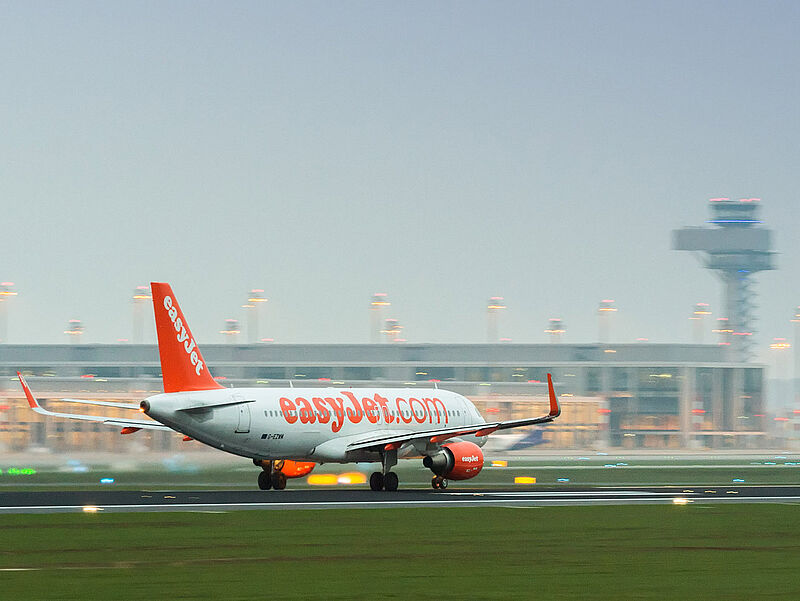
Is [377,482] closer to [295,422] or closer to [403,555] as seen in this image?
[295,422]

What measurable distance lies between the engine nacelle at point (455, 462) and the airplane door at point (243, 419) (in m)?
6.30

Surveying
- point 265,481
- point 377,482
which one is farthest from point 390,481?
point 265,481

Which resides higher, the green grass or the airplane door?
the airplane door

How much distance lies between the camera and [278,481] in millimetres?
49219

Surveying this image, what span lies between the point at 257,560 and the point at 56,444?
62.8m

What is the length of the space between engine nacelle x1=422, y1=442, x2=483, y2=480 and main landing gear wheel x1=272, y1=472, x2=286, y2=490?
4979 millimetres

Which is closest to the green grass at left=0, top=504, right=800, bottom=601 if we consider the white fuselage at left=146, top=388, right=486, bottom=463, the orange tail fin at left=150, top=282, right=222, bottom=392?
the white fuselage at left=146, top=388, right=486, bottom=463

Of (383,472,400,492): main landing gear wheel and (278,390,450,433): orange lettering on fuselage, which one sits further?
(278,390,450,433): orange lettering on fuselage

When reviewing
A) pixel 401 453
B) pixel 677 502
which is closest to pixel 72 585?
pixel 677 502

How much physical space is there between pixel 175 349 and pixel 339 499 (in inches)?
326

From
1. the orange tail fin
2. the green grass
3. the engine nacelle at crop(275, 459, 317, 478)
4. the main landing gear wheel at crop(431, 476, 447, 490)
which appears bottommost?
the main landing gear wheel at crop(431, 476, 447, 490)

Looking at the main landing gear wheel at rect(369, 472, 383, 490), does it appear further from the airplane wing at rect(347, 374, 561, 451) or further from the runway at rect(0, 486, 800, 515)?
the airplane wing at rect(347, 374, 561, 451)

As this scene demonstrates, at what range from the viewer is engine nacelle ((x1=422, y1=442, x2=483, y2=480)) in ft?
159

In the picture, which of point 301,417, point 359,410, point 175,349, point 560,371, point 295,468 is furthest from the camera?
point 560,371
